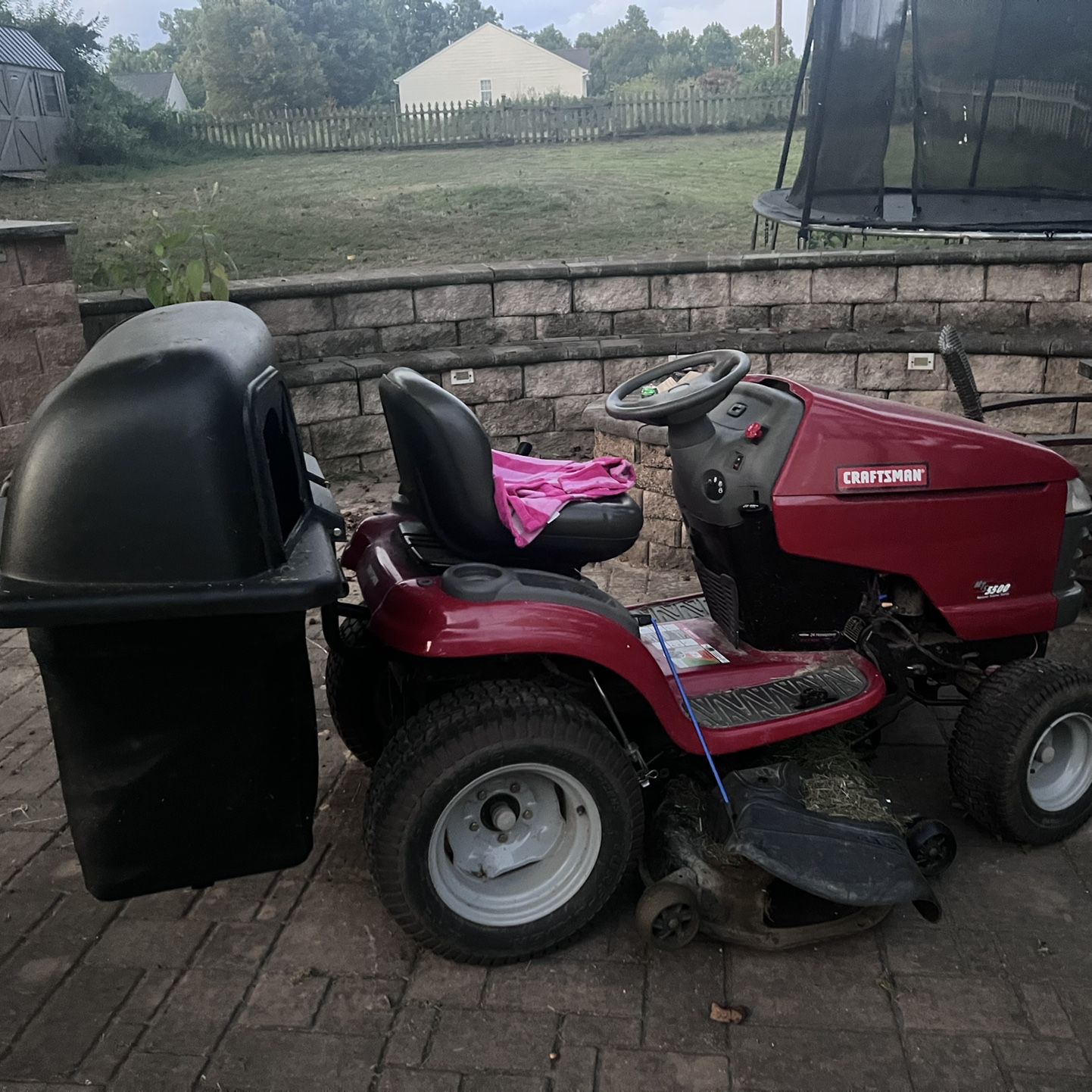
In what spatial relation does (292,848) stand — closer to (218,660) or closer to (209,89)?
(218,660)

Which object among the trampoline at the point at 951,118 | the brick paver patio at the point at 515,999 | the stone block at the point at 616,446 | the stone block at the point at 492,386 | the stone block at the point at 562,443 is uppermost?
the trampoline at the point at 951,118

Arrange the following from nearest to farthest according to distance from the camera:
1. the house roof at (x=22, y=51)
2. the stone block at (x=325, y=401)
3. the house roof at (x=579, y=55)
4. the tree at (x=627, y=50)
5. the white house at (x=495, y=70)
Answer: the stone block at (x=325, y=401), the house roof at (x=22, y=51), the white house at (x=495, y=70), the tree at (x=627, y=50), the house roof at (x=579, y=55)

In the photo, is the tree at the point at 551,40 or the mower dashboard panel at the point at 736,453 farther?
the tree at the point at 551,40

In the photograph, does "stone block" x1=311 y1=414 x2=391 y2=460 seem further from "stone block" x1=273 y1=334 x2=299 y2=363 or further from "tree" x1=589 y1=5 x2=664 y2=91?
"tree" x1=589 y1=5 x2=664 y2=91

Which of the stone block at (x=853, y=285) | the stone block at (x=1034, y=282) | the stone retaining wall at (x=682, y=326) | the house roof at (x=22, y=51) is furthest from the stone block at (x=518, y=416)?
the house roof at (x=22, y=51)

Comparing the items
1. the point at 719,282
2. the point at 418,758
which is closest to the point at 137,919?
the point at 418,758

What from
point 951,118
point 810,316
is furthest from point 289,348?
point 951,118

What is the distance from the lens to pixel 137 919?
9.05ft

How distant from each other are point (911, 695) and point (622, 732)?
3.48 ft

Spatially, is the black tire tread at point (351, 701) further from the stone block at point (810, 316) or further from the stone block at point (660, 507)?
the stone block at point (810, 316)

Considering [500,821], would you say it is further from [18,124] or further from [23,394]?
[18,124]

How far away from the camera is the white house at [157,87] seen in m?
14.8

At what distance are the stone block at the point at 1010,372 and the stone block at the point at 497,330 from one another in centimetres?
286

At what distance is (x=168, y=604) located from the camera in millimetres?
2002
